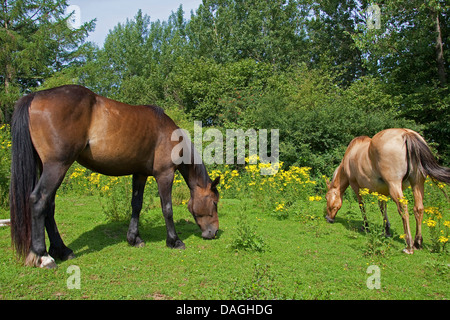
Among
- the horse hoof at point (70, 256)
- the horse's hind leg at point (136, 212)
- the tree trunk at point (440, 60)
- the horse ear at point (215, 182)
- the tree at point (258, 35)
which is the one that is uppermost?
the tree at point (258, 35)

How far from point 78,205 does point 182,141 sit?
4169 mm

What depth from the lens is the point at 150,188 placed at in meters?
9.80

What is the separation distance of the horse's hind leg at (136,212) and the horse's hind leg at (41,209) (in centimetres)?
141

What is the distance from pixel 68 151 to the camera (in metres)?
4.21

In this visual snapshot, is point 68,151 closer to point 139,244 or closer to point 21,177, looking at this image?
point 21,177

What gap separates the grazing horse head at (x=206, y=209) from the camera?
5898 millimetres

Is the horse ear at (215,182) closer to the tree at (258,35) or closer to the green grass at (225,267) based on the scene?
the green grass at (225,267)

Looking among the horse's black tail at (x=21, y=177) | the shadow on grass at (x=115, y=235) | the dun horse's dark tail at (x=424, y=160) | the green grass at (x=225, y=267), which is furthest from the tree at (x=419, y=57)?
the horse's black tail at (x=21, y=177)

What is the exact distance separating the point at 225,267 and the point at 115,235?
8.28ft

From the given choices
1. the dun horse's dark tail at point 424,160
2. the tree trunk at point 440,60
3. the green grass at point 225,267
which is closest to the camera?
the green grass at point 225,267

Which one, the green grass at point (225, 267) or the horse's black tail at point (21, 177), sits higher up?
the horse's black tail at point (21, 177)

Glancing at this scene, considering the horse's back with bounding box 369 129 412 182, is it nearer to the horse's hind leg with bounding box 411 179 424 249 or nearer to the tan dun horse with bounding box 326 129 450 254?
the tan dun horse with bounding box 326 129 450 254
